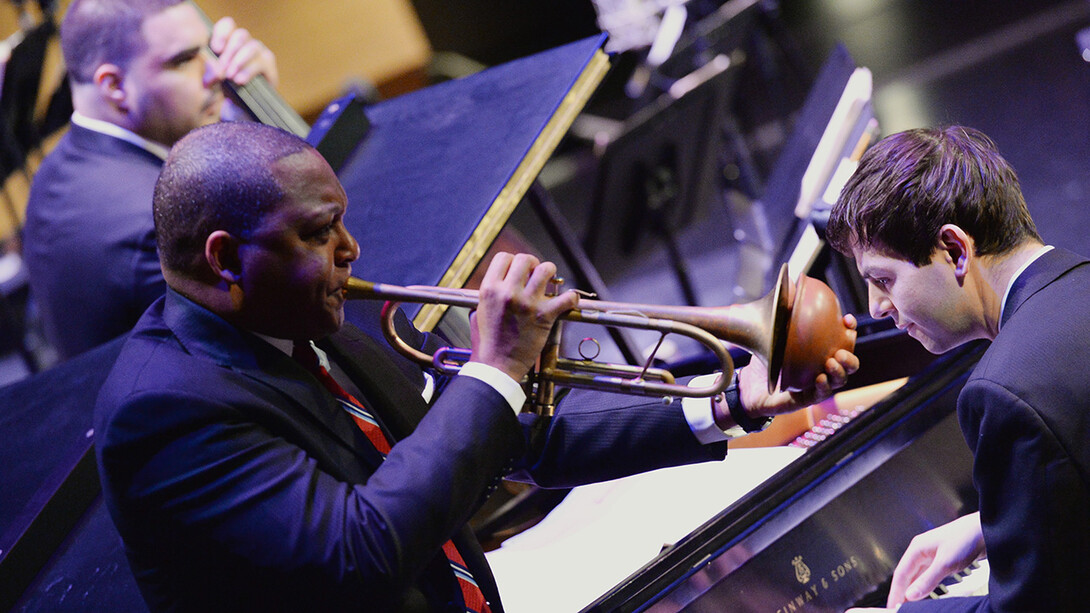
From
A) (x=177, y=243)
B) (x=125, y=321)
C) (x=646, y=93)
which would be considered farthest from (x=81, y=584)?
(x=646, y=93)

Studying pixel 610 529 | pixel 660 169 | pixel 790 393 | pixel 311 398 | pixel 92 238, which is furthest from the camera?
pixel 660 169

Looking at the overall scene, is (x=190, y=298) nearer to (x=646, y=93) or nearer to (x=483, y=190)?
(x=483, y=190)

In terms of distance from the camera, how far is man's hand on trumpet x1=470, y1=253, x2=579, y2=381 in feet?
5.63

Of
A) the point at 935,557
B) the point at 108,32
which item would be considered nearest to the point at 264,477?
the point at 935,557

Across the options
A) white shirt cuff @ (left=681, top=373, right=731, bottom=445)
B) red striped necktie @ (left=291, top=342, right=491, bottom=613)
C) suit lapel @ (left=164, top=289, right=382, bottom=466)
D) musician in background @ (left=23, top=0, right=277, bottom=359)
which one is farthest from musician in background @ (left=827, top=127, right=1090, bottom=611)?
musician in background @ (left=23, top=0, right=277, bottom=359)

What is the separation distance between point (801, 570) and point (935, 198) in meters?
0.85

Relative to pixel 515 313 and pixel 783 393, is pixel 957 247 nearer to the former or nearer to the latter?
pixel 783 393

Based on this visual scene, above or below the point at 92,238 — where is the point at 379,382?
below

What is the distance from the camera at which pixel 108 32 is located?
10.2 feet

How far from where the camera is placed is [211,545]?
160 cm

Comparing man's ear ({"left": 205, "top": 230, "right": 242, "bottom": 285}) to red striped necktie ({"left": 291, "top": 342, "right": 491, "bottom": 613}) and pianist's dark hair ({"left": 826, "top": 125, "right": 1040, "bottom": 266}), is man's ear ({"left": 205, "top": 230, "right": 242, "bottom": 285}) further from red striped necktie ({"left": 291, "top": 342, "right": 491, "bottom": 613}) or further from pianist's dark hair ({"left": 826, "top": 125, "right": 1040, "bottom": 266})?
pianist's dark hair ({"left": 826, "top": 125, "right": 1040, "bottom": 266})

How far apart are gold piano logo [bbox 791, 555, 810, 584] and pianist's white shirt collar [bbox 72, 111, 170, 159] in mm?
2448

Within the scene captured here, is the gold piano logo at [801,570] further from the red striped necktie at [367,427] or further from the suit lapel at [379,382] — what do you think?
the suit lapel at [379,382]

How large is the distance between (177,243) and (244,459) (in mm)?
449
